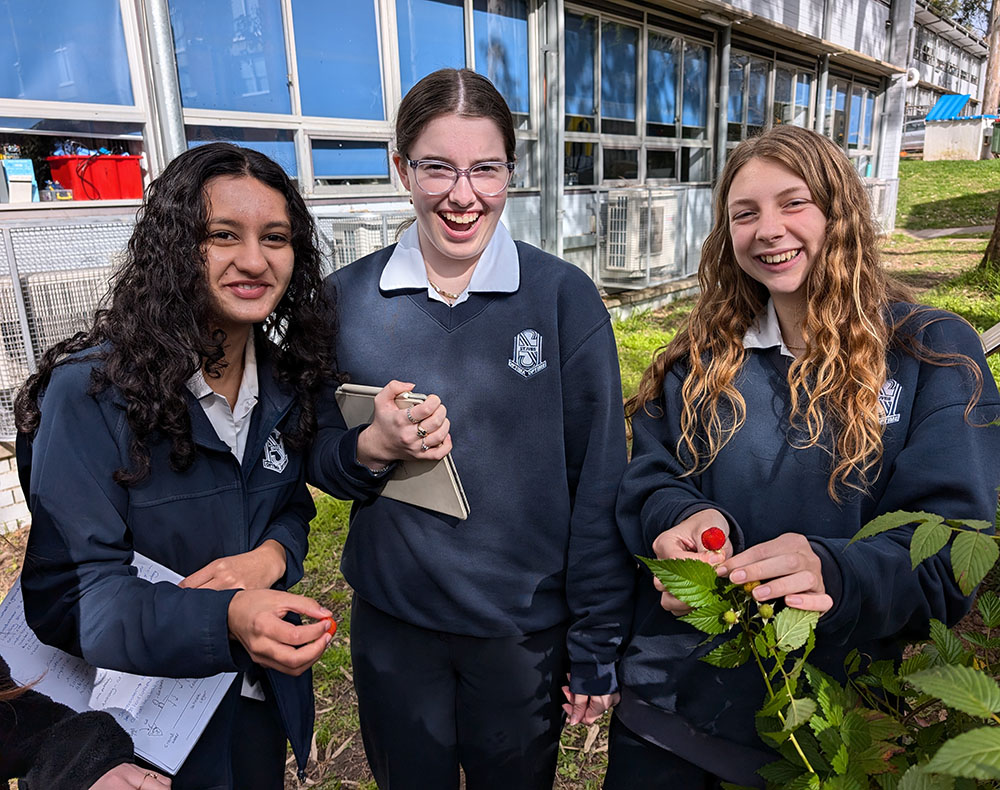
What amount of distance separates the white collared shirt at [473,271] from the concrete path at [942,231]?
1913 cm

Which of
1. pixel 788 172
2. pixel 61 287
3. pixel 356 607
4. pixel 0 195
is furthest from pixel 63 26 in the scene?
pixel 788 172

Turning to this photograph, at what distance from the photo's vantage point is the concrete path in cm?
1778

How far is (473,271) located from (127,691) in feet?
4.20

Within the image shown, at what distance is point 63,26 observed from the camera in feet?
16.5

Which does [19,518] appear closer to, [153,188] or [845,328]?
[153,188]

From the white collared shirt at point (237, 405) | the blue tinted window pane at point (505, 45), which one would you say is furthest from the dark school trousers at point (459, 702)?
the blue tinted window pane at point (505, 45)

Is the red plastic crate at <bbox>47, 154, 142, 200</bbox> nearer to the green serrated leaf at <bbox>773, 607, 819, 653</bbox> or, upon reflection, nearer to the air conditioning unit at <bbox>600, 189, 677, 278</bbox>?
the green serrated leaf at <bbox>773, 607, 819, 653</bbox>

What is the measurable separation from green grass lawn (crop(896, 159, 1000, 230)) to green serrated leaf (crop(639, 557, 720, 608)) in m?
19.9

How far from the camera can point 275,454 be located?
72.6 inches

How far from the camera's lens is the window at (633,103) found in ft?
31.4

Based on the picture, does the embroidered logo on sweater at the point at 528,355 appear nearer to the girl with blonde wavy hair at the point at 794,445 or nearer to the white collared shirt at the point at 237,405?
the girl with blonde wavy hair at the point at 794,445

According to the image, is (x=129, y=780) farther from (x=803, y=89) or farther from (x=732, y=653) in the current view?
(x=803, y=89)

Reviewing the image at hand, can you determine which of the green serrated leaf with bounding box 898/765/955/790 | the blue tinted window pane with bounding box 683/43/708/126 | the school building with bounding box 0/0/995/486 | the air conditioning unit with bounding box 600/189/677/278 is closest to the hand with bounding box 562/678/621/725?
the green serrated leaf with bounding box 898/765/955/790

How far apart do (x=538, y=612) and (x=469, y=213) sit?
3.52ft
